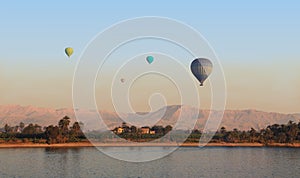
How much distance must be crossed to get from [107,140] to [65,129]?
26.4 metres

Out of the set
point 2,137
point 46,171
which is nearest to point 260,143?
point 2,137

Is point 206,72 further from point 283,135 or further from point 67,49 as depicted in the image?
point 283,135

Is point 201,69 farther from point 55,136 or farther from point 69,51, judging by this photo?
point 55,136

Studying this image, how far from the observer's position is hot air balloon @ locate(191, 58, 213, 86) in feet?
242

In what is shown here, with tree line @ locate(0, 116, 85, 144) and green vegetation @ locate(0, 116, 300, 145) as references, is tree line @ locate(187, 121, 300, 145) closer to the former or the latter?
green vegetation @ locate(0, 116, 300, 145)

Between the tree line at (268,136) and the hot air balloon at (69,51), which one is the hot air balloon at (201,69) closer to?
the hot air balloon at (69,51)

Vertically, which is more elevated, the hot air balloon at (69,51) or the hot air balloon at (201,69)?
the hot air balloon at (69,51)

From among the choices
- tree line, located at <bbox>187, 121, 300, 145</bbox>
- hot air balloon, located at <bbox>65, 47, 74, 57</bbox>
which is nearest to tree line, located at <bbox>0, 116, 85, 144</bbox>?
tree line, located at <bbox>187, 121, 300, 145</bbox>

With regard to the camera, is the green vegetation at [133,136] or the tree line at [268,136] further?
the tree line at [268,136]

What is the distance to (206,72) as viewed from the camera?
7406 centimetres

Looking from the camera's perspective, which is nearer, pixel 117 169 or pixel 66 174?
pixel 66 174

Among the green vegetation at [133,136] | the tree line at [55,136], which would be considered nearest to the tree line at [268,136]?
the green vegetation at [133,136]

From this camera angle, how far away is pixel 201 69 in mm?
73875

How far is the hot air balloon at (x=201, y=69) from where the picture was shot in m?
73.8
